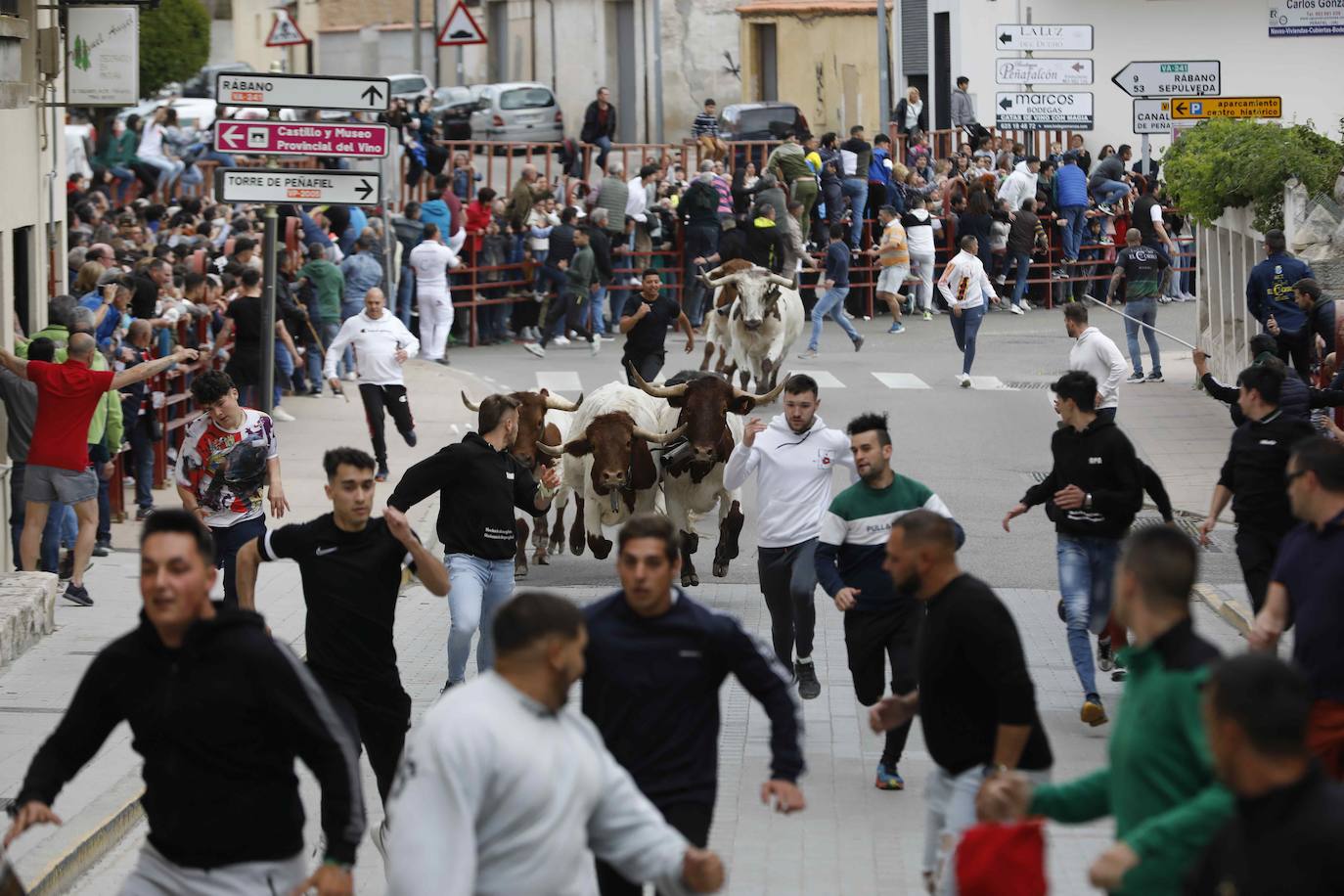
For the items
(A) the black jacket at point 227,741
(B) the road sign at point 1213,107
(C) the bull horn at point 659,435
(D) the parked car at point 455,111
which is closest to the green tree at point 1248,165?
(B) the road sign at point 1213,107

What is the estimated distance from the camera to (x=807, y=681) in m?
11.8

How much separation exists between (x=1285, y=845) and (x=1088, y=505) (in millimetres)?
6662

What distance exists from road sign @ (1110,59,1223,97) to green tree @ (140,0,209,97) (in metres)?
33.2

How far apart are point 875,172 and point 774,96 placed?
758 inches

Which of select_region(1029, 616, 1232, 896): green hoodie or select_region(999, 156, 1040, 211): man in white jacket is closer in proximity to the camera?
select_region(1029, 616, 1232, 896): green hoodie

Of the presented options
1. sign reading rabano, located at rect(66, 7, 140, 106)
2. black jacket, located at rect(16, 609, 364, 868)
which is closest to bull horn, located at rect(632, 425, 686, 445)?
sign reading rabano, located at rect(66, 7, 140, 106)

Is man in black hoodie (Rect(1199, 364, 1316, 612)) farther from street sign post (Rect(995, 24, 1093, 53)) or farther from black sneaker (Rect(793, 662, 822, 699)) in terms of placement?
street sign post (Rect(995, 24, 1093, 53))

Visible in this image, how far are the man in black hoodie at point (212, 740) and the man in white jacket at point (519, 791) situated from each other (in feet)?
2.15

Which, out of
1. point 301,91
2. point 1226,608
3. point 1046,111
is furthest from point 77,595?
point 1046,111

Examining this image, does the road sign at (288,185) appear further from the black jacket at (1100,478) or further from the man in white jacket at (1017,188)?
the man in white jacket at (1017,188)

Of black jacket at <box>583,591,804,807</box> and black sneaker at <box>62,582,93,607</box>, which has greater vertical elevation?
black jacket at <box>583,591,804,807</box>

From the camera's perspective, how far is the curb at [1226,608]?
1359 centimetres

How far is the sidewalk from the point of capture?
9.09 metres

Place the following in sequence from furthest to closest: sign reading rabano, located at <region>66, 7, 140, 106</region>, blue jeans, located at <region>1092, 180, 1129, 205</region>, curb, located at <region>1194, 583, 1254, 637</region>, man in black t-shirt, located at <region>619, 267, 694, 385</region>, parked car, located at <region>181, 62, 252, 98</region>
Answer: parked car, located at <region>181, 62, 252, 98</region>
blue jeans, located at <region>1092, 180, 1129, 205</region>
man in black t-shirt, located at <region>619, 267, 694, 385</region>
sign reading rabano, located at <region>66, 7, 140, 106</region>
curb, located at <region>1194, 583, 1254, 637</region>
